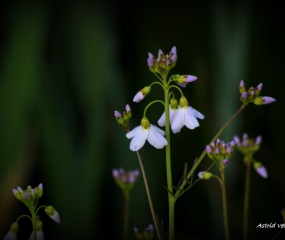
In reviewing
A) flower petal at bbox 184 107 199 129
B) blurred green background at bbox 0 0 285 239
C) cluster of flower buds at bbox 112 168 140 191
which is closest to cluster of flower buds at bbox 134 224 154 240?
cluster of flower buds at bbox 112 168 140 191

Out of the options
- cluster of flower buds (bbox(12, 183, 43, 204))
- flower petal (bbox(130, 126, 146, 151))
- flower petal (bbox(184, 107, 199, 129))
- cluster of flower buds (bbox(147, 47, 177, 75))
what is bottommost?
cluster of flower buds (bbox(12, 183, 43, 204))

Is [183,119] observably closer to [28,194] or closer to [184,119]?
[184,119]

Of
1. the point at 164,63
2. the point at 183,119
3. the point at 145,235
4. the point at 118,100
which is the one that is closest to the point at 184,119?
the point at 183,119

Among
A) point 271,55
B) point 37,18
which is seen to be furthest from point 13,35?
point 271,55

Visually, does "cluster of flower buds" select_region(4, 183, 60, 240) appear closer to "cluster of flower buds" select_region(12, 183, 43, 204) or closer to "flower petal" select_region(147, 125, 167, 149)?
"cluster of flower buds" select_region(12, 183, 43, 204)

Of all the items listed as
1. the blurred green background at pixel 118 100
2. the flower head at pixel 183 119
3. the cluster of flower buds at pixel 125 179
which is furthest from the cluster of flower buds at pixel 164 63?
the blurred green background at pixel 118 100

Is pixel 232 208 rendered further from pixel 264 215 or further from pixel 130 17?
pixel 130 17

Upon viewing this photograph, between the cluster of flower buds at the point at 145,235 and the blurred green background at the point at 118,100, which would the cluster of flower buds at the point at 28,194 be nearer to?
the cluster of flower buds at the point at 145,235
